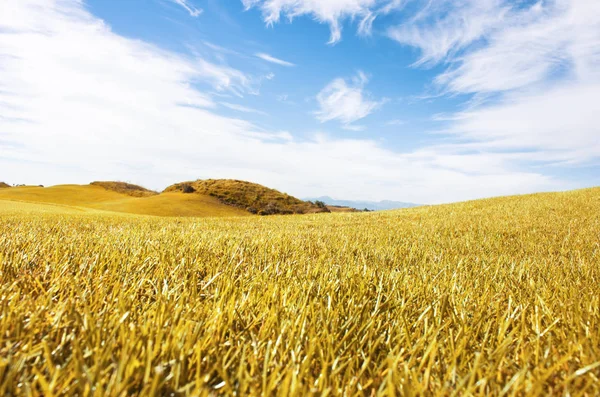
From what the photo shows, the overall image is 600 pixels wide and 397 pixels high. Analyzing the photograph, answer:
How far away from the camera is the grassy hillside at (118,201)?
171 feet

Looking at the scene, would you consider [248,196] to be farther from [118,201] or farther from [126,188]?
[126,188]

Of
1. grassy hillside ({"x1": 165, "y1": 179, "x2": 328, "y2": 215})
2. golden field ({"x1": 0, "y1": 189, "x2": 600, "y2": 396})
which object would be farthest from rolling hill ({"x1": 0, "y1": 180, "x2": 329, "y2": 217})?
golden field ({"x1": 0, "y1": 189, "x2": 600, "y2": 396})

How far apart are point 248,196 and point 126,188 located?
118ft

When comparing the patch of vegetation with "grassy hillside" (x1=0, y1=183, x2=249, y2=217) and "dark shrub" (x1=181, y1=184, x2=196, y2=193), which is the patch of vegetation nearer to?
"grassy hillside" (x1=0, y1=183, x2=249, y2=217)

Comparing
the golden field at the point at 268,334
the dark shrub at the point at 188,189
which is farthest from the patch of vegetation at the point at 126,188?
the golden field at the point at 268,334

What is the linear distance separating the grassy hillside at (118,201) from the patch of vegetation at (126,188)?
91 cm

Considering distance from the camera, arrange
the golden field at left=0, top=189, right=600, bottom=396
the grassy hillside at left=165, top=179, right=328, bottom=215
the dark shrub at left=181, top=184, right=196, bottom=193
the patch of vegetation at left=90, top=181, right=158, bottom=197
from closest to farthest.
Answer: the golden field at left=0, top=189, right=600, bottom=396
the grassy hillside at left=165, top=179, right=328, bottom=215
the dark shrub at left=181, top=184, right=196, bottom=193
the patch of vegetation at left=90, top=181, right=158, bottom=197

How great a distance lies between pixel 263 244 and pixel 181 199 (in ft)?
207

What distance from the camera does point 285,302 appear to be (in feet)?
6.19

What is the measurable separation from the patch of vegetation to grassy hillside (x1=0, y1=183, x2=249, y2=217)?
91 centimetres

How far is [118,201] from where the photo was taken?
62000 millimetres

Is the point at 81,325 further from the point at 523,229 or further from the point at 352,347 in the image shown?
the point at 523,229

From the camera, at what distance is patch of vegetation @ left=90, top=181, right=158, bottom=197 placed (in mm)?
86750

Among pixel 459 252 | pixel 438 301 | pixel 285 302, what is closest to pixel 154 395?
pixel 285 302
